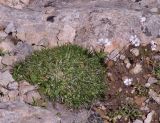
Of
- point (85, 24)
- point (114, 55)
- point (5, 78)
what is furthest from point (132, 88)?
point (5, 78)

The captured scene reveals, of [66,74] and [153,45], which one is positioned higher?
[153,45]

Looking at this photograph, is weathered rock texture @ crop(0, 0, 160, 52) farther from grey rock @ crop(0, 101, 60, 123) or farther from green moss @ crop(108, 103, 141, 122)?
grey rock @ crop(0, 101, 60, 123)

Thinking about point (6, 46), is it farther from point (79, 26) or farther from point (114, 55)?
point (114, 55)

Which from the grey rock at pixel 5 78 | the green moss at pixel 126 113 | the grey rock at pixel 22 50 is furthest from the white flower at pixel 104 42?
the grey rock at pixel 5 78

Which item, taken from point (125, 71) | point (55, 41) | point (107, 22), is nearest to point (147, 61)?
point (125, 71)

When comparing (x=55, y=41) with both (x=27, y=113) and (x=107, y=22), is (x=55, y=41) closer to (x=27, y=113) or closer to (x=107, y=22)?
(x=107, y=22)

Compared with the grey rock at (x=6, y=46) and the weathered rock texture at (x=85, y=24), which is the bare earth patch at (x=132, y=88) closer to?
the weathered rock texture at (x=85, y=24)
